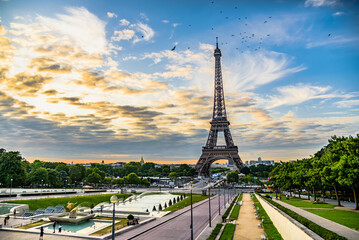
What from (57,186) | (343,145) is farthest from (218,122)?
(343,145)

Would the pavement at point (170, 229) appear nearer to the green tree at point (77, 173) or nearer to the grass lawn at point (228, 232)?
the grass lawn at point (228, 232)

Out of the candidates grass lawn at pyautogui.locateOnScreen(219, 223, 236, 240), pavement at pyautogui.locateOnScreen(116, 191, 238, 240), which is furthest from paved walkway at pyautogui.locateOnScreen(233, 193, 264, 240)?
pavement at pyautogui.locateOnScreen(116, 191, 238, 240)

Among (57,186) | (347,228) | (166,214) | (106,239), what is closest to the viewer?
(347,228)

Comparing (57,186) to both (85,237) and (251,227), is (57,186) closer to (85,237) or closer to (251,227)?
(85,237)

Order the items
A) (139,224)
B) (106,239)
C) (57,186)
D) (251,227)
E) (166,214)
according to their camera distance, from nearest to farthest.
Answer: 1. (106,239)
2. (251,227)
3. (139,224)
4. (166,214)
5. (57,186)

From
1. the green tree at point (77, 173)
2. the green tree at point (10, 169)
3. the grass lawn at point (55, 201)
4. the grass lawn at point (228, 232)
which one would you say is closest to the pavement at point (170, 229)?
the grass lawn at point (228, 232)

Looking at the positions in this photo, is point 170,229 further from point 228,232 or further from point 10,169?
point 10,169
